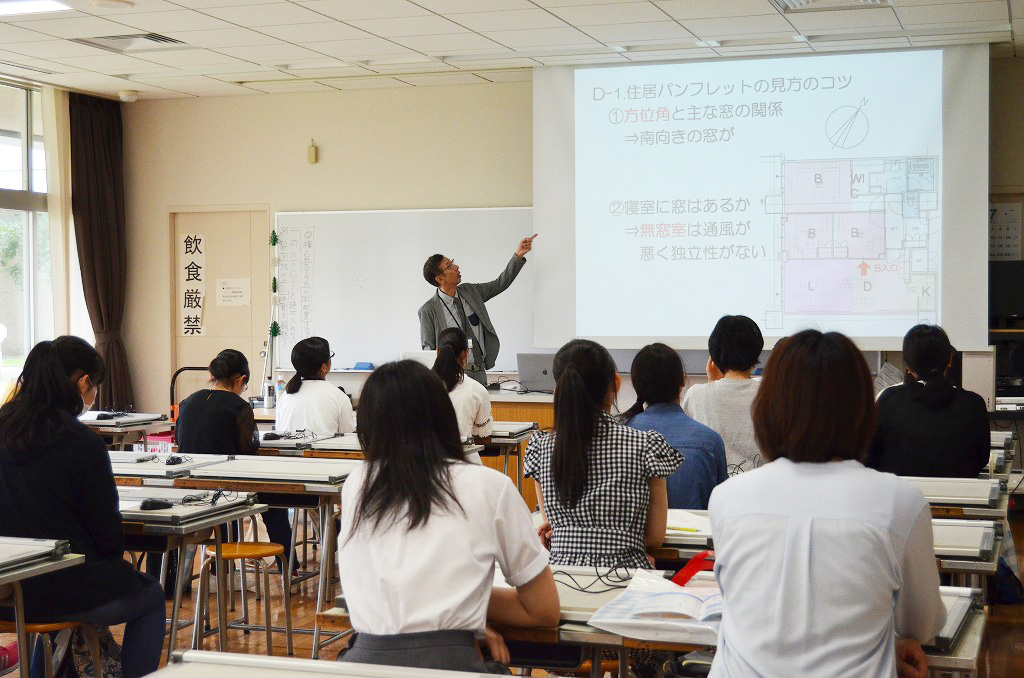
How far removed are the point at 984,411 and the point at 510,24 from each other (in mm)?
3698

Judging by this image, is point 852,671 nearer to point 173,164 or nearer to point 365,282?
point 365,282

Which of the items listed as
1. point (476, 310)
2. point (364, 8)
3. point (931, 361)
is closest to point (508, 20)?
point (364, 8)

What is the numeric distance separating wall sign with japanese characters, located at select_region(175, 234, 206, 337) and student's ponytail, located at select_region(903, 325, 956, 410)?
651cm

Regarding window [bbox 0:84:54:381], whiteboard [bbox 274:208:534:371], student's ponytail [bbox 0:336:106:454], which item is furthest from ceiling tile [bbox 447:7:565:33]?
window [bbox 0:84:54:381]

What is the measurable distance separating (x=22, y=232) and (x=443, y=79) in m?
3.53

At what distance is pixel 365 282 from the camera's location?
331 inches

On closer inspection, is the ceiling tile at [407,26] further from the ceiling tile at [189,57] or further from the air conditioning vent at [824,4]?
the air conditioning vent at [824,4]

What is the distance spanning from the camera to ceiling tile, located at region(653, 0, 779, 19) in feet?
19.4

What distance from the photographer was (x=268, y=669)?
1.86 m

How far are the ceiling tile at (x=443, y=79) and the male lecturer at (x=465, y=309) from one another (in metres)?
1.46

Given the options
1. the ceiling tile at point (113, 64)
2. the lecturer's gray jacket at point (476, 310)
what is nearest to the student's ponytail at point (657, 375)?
the lecturer's gray jacket at point (476, 310)

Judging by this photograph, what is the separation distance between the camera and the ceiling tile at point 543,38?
6637 millimetres

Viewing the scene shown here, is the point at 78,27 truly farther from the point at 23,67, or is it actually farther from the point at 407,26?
the point at 407,26

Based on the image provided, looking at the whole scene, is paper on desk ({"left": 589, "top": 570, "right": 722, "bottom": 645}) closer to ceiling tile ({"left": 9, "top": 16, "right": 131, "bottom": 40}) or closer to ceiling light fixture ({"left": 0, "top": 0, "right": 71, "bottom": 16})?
ceiling light fixture ({"left": 0, "top": 0, "right": 71, "bottom": 16})
